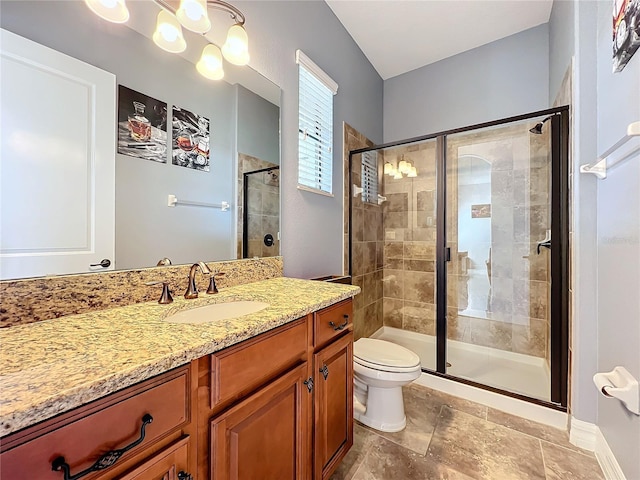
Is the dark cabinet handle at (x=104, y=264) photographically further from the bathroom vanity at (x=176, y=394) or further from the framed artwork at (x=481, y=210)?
the framed artwork at (x=481, y=210)

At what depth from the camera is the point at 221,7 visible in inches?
50.1

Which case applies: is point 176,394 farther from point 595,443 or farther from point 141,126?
point 595,443

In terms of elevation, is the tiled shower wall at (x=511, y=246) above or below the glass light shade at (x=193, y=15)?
below

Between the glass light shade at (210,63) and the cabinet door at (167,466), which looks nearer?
the cabinet door at (167,466)

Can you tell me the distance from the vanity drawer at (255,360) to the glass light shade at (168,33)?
1240mm

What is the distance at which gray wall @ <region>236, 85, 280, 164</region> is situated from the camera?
1.47 metres

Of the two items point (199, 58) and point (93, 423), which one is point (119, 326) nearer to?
point (93, 423)

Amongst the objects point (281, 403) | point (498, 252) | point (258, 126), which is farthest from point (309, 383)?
point (498, 252)

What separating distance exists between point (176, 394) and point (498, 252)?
9.05ft

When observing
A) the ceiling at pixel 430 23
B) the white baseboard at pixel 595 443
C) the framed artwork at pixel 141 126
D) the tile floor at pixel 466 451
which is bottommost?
the tile floor at pixel 466 451

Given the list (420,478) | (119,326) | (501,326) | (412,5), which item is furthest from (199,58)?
(501,326)

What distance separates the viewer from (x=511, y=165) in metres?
2.43

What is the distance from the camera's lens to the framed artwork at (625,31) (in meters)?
0.97

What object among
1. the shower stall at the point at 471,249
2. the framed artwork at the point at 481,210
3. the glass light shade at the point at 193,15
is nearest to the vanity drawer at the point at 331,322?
the shower stall at the point at 471,249
